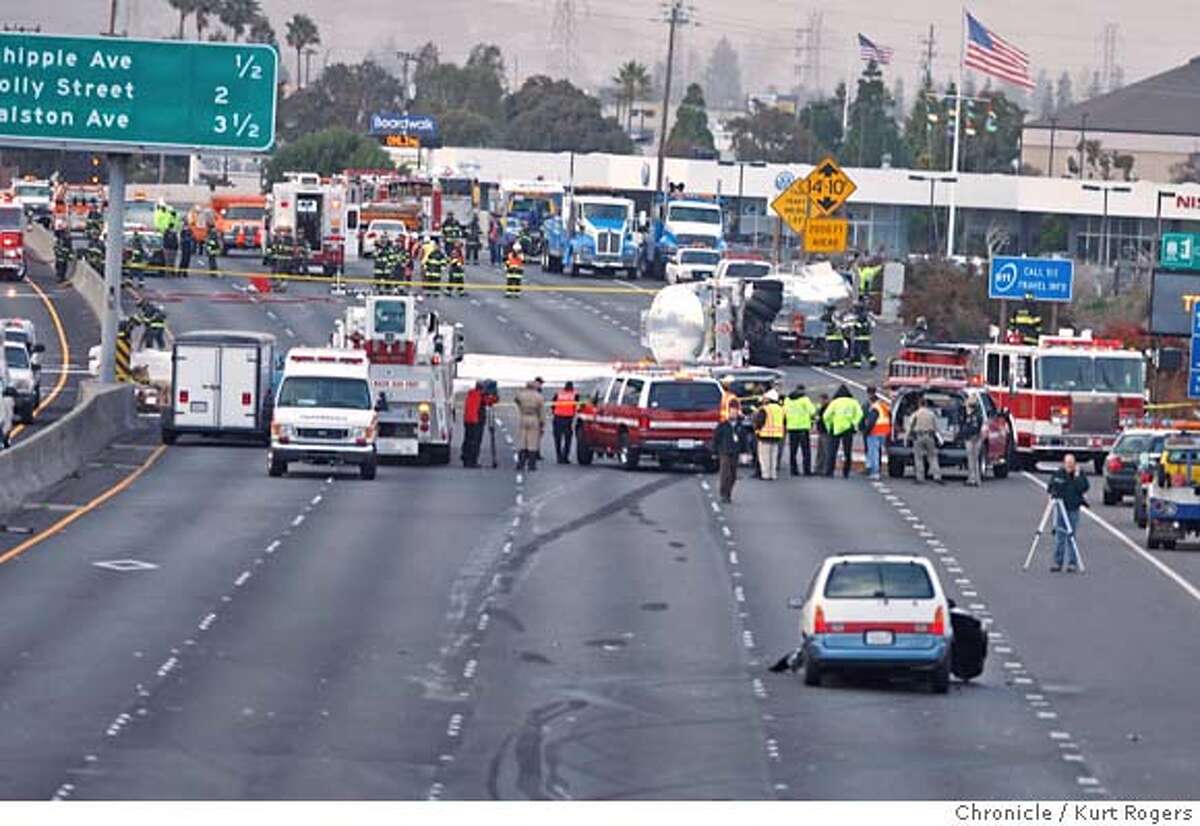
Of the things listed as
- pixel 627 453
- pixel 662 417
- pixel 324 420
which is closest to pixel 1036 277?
pixel 627 453

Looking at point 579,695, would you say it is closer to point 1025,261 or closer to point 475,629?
point 475,629

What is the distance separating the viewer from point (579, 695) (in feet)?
99.6

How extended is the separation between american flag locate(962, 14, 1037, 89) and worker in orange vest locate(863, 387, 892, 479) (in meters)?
57.2

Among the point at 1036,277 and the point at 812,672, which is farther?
the point at 1036,277

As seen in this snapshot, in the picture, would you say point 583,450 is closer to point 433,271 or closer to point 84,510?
point 84,510

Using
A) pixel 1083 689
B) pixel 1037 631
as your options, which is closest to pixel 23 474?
pixel 1037 631

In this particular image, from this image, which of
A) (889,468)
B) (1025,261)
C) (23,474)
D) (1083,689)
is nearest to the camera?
(1083,689)

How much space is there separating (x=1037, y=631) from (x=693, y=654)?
483 centimetres

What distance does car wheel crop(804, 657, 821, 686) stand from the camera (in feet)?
103

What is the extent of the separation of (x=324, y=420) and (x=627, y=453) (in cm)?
653

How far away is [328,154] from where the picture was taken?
611 feet

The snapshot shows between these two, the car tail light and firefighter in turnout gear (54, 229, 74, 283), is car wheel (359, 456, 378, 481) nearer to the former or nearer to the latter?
the car tail light

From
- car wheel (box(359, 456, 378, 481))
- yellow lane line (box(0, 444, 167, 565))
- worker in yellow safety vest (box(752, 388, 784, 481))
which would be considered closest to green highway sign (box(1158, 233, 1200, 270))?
worker in yellow safety vest (box(752, 388, 784, 481))

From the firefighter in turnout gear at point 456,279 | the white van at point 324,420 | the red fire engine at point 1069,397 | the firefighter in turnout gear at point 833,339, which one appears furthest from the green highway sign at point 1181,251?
the white van at point 324,420
